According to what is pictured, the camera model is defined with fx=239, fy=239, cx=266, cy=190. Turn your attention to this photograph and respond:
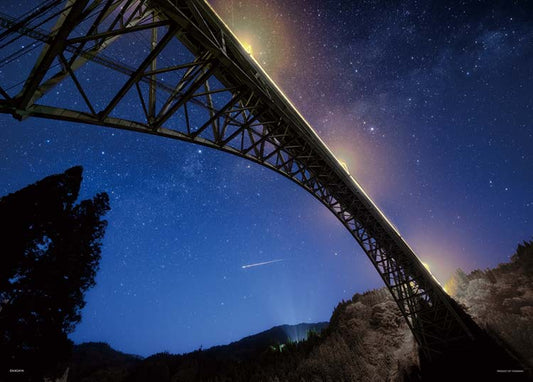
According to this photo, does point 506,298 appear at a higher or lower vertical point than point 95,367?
higher

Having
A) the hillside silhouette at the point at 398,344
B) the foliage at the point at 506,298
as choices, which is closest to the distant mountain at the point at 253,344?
the hillside silhouette at the point at 398,344

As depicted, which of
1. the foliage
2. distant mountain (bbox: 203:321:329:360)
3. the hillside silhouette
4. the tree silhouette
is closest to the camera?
the tree silhouette

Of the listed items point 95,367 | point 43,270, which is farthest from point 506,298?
point 95,367

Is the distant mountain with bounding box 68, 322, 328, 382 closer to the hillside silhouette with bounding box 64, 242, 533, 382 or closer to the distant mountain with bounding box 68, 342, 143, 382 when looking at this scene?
the distant mountain with bounding box 68, 342, 143, 382

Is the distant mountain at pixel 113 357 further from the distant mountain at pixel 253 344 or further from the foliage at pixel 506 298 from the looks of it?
the foliage at pixel 506 298

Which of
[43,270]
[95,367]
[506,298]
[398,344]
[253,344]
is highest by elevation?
[43,270]

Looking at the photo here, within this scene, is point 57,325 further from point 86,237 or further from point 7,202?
point 7,202

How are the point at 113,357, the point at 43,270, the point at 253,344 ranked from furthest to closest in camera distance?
the point at 253,344 → the point at 113,357 → the point at 43,270

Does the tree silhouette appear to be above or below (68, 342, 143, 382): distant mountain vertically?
above

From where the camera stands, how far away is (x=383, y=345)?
1455cm

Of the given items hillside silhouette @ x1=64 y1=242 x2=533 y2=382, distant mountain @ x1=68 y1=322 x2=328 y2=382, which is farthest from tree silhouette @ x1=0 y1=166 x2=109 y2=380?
distant mountain @ x1=68 y1=322 x2=328 y2=382

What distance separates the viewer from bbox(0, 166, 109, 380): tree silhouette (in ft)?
31.1

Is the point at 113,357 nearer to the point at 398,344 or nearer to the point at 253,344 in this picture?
the point at 253,344

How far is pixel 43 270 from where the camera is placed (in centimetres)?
1041
